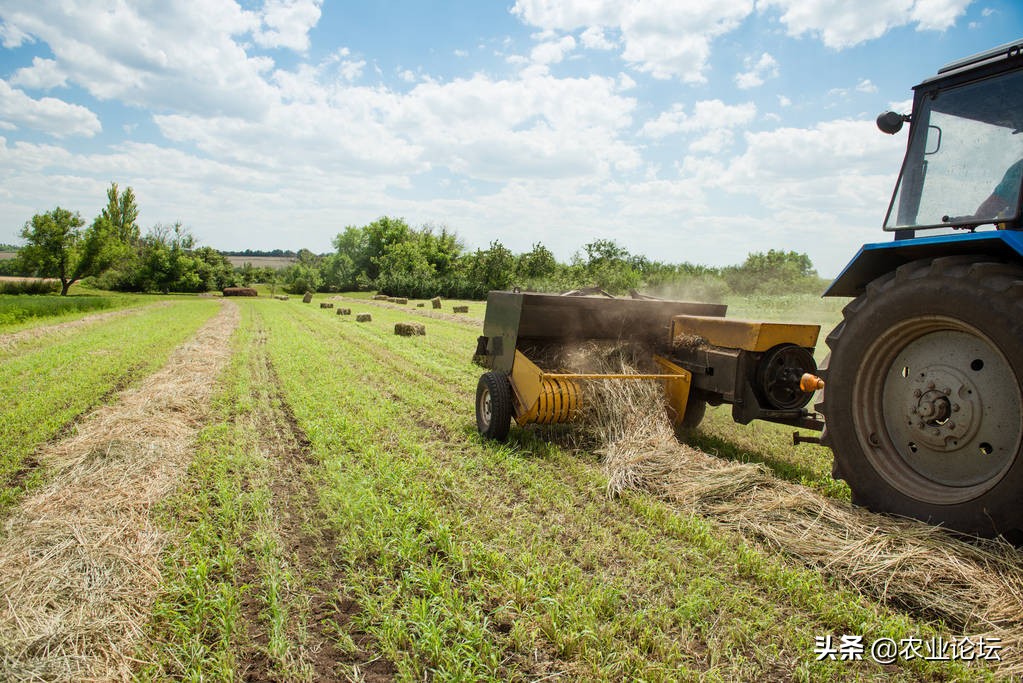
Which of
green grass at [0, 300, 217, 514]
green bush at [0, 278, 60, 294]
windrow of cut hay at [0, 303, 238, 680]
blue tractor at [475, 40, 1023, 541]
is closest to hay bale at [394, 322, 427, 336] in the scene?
A: green grass at [0, 300, 217, 514]

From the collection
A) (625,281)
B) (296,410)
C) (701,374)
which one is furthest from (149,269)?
(701,374)

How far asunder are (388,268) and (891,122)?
59.0 metres

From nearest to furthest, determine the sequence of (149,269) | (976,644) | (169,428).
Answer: (976,644) < (169,428) < (149,269)

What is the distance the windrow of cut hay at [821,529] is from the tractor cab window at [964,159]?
1866mm

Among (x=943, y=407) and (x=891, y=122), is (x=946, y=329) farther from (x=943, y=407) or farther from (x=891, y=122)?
(x=891, y=122)

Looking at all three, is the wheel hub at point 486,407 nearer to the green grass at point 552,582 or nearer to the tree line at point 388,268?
the green grass at point 552,582

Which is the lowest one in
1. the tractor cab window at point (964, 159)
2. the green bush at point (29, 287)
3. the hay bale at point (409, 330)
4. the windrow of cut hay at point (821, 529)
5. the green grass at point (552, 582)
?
the green bush at point (29, 287)

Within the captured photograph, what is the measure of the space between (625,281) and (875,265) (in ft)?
93.1

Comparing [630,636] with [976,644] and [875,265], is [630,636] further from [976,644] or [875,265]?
[875,265]

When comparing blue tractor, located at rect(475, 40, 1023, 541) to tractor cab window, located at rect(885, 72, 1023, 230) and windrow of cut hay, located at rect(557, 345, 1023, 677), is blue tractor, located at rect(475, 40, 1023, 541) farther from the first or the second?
windrow of cut hay, located at rect(557, 345, 1023, 677)

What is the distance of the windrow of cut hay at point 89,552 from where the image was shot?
7.61 feet

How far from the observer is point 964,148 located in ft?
11.6

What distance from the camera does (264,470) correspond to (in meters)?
4.64

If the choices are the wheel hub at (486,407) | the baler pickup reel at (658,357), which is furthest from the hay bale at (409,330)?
the wheel hub at (486,407)
